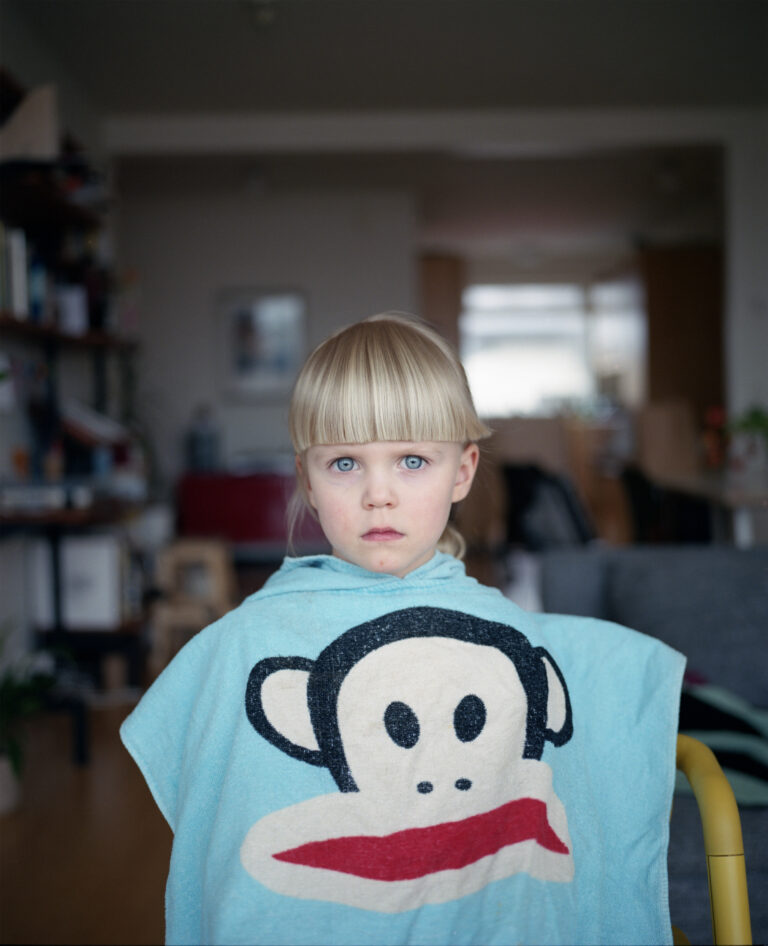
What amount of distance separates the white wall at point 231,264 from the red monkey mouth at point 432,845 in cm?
580

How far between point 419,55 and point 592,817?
12.3ft

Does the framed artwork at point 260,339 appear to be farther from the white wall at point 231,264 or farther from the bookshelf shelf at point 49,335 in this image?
the bookshelf shelf at point 49,335

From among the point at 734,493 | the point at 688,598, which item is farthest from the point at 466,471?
the point at 734,493

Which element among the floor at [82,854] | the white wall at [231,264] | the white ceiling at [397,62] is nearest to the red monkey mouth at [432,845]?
the floor at [82,854]

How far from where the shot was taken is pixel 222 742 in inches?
31.7

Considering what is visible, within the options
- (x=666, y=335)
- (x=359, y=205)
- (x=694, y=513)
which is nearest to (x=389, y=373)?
(x=694, y=513)

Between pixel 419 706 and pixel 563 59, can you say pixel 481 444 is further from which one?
pixel 563 59

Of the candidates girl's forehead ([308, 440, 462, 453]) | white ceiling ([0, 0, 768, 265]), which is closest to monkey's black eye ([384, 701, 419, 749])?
girl's forehead ([308, 440, 462, 453])

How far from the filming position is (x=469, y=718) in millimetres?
820

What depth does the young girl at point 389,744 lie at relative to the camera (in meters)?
0.77

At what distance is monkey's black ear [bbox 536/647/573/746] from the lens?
847mm

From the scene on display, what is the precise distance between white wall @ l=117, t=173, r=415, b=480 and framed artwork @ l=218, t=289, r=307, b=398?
7 centimetres

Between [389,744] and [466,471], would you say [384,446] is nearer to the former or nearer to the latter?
[466,471]

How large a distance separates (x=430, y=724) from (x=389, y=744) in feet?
0.14
